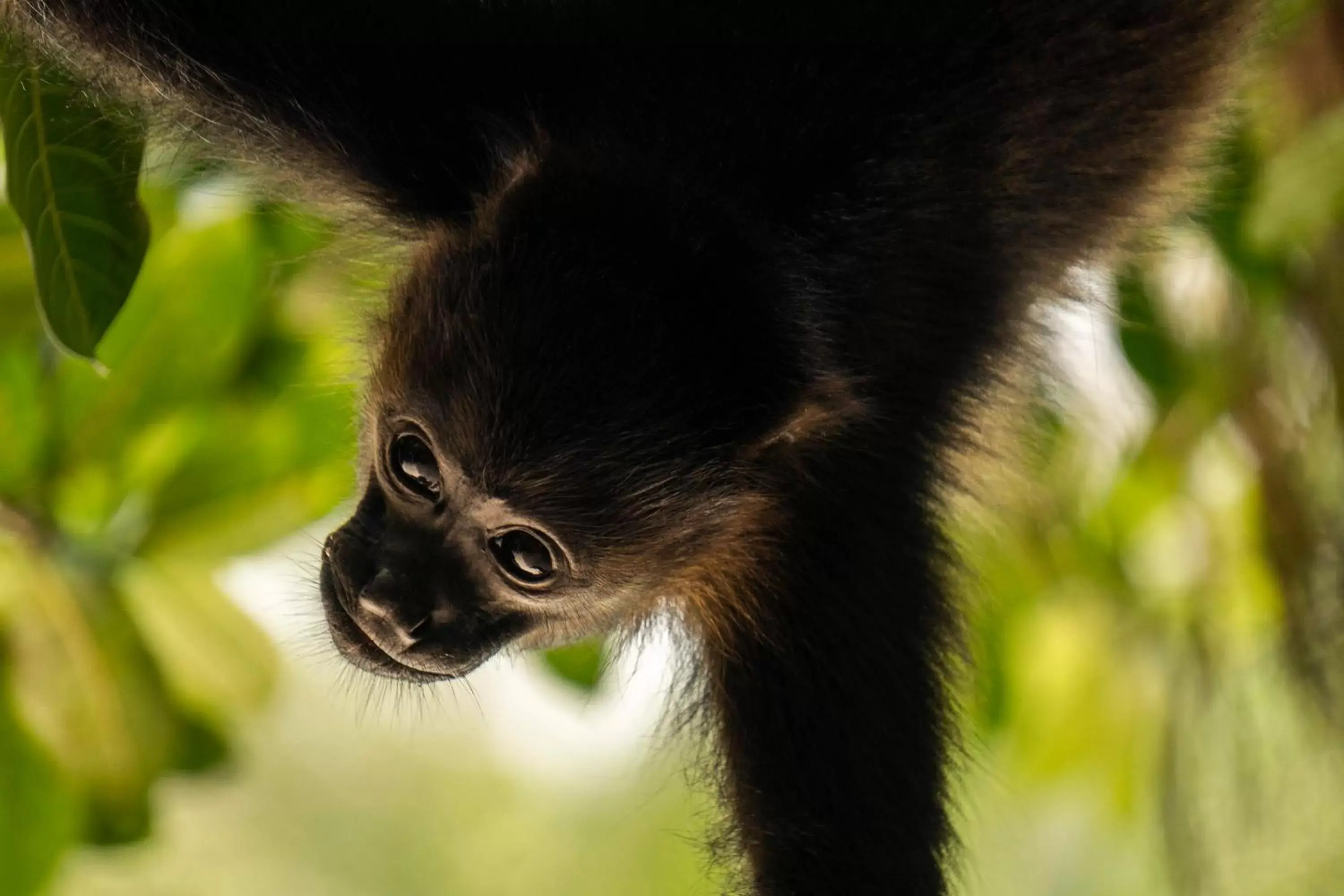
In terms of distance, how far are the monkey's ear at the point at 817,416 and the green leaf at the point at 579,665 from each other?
0.59 m

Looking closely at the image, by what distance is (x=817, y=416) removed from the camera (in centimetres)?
171

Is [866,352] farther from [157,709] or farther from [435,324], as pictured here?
[157,709]

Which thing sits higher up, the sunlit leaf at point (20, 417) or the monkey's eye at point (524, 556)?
the monkey's eye at point (524, 556)

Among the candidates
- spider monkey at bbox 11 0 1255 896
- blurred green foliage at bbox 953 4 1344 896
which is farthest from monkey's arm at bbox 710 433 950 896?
blurred green foliage at bbox 953 4 1344 896

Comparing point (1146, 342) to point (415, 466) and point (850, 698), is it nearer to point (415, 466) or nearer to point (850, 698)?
point (850, 698)

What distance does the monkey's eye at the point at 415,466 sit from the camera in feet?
5.69

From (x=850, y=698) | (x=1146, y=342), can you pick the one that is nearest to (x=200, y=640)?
(x=850, y=698)

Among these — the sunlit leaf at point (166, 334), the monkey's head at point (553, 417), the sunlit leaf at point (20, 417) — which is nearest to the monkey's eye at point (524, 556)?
the monkey's head at point (553, 417)

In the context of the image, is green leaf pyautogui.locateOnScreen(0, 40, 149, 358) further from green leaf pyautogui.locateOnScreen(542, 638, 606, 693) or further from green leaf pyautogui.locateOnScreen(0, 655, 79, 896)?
green leaf pyautogui.locateOnScreen(542, 638, 606, 693)

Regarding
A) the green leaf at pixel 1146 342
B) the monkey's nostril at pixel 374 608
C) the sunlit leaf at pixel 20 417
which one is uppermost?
the green leaf at pixel 1146 342

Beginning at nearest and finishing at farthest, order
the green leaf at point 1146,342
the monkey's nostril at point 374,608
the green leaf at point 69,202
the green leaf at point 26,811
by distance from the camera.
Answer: the green leaf at point 69,202 < the monkey's nostril at point 374,608 < the green leaf at point 26,811 < the green leaf at point 1146,342

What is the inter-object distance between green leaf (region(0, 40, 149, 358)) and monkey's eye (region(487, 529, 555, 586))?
525 millimetres

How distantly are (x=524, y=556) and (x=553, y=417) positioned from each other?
0.72ft

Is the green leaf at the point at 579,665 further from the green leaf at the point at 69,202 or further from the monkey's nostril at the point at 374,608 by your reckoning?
the green leaf at the point at 69,202
